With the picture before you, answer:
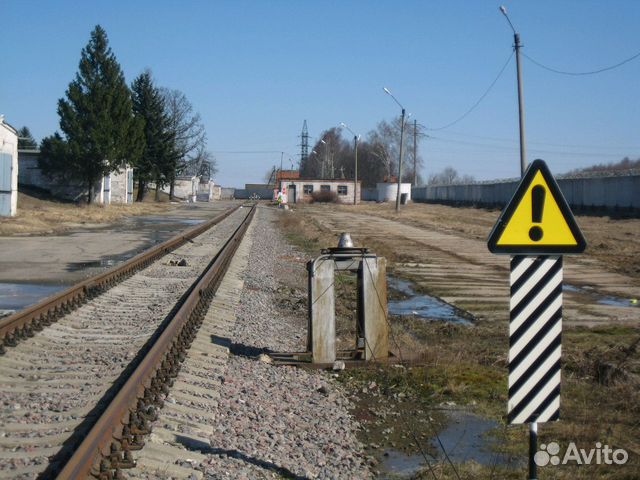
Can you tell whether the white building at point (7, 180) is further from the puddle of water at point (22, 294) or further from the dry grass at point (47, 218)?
the puddle of water at point (22, 294)

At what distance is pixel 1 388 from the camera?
759 cm

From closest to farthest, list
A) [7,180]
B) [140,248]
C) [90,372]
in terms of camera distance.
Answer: [90,372] < [140,248] < [7,180]

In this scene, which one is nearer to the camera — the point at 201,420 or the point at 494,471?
the point at 494,471

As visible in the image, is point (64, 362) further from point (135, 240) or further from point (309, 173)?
point (309, 173)

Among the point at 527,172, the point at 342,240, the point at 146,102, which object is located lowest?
the point at 342,240

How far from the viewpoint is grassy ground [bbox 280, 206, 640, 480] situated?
6.60 m

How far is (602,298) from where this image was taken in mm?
17453

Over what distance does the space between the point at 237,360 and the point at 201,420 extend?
2.74 metres

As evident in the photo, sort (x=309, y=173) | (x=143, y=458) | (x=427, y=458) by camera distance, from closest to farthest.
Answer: (x=143, y=458)
(x=427, y=458)
(x=309, y=173)

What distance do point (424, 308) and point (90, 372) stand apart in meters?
8.57

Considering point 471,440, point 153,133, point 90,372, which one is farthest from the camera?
point 153,133

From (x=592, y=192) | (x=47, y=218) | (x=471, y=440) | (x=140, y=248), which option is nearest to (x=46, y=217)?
(x=47, y=218)

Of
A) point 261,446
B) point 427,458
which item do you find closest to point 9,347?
point 261,446

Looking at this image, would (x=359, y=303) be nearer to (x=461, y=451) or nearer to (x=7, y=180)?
(x=461, y=451)
